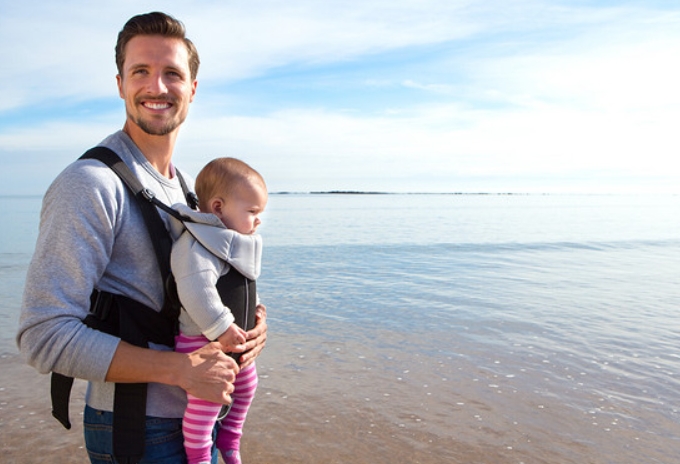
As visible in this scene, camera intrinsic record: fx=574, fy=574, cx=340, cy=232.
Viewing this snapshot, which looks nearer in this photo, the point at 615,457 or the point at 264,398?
the point at 615,457

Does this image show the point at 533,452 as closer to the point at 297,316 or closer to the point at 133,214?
the point at 133,214

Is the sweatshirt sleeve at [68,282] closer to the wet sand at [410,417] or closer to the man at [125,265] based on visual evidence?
the man at [125,265]

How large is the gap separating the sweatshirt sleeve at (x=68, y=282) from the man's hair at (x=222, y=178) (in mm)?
551

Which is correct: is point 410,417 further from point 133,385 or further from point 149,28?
point 149,28

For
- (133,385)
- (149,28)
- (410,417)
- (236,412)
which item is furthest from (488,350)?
(149,28)

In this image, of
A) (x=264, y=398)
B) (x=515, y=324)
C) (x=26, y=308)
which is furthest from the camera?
(x=515, y=324)

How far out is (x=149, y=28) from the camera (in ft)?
7.48

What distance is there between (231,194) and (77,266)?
2.38 feet

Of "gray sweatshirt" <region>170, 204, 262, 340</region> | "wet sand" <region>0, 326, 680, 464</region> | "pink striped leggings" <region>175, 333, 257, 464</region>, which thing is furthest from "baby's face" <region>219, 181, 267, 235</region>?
"wet sand" <region>0, 326, 680, 464</region>

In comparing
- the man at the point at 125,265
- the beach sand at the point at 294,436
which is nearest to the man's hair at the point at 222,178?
the man at the point at 125,265

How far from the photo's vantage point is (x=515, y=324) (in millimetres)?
8625

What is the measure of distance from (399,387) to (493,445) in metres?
1.44

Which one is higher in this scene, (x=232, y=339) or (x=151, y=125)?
(x=151, y=125)

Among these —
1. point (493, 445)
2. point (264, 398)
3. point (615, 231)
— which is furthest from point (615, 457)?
point (615, 231)
